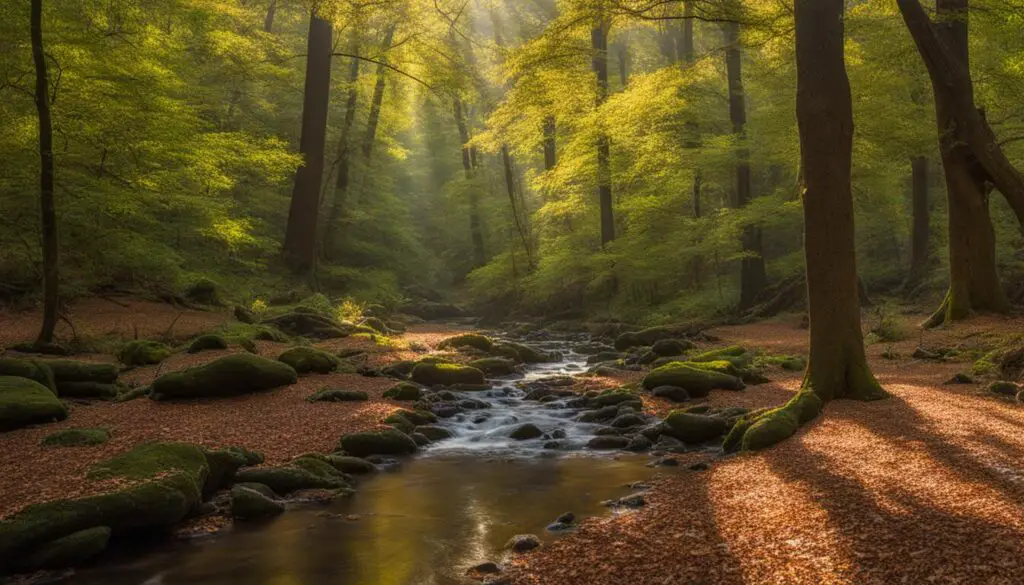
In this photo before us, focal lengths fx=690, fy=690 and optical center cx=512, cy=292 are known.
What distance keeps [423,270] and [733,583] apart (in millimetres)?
34676

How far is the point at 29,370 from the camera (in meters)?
8.99

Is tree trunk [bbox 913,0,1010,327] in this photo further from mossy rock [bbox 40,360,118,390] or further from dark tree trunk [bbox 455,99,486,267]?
dark tree trunk [bbox 455,99,486,267]

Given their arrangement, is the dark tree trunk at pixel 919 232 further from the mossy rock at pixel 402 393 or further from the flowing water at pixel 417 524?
the mossy rock at pixel 402 393

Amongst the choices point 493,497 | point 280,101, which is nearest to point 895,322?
point 493,497

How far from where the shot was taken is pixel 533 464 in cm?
823

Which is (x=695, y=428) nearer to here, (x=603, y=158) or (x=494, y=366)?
(x=494, y=366)

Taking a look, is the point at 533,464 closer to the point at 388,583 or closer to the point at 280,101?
the point at 388,583

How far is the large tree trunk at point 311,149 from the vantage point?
22.0 metres

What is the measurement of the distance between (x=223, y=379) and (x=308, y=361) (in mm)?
2518

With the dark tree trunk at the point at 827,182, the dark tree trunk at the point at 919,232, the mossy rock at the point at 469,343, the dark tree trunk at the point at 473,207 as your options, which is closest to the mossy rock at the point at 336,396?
the dark tree trunk at the point at 827,182

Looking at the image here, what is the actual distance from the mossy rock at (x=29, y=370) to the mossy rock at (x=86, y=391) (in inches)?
9.9

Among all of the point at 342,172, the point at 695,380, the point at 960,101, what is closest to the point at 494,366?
the point at 695,380

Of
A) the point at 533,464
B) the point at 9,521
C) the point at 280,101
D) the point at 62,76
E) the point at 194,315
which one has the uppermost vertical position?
the point at 280,101

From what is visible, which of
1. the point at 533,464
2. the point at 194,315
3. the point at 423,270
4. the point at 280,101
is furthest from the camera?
the point at 423,270
